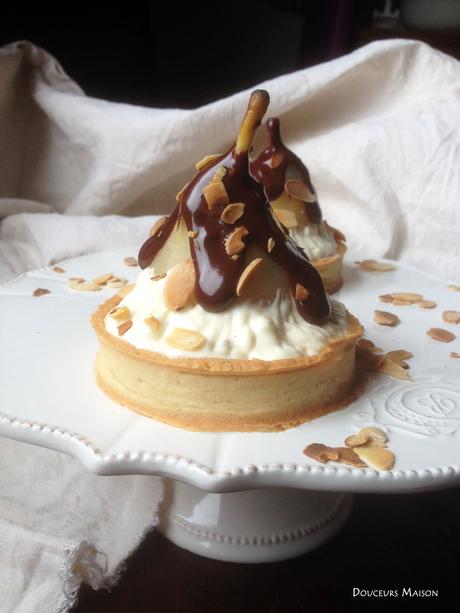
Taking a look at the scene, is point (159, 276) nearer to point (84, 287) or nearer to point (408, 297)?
point (84, 287)

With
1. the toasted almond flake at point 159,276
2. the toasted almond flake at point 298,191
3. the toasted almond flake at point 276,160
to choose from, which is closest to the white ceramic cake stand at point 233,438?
the toasted almond flake at point 159,276

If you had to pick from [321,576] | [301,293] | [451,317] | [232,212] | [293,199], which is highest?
[232,212]

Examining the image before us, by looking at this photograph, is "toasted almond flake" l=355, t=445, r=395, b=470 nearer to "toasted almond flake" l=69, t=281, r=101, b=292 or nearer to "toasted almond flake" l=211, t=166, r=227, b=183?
"toasted almond flake" l=211, t=166, r=227, b=183

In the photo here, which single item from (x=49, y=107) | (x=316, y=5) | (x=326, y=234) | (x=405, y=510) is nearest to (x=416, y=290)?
(x=326, y=234)

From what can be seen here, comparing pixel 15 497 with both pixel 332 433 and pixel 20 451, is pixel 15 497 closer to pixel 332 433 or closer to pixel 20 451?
pixel 20 451

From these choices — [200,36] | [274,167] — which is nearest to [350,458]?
[274,167]

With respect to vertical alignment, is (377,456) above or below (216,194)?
Answer: below
